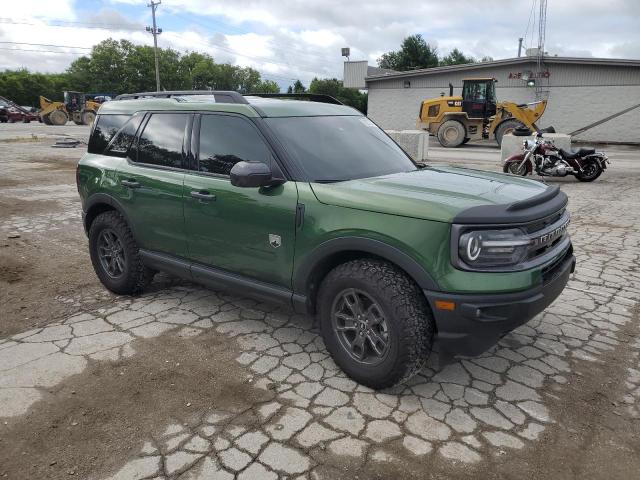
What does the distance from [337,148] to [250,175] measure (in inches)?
32.8

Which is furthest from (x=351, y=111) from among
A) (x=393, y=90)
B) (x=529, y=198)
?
(x=393, y=90)

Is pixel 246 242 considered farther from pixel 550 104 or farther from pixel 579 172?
pixel 550 104

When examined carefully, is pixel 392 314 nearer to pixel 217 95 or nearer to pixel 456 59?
pixel 217 95

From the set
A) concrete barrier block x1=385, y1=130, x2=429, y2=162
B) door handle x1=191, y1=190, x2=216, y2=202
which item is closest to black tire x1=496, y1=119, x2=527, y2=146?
concrete barrier block x1=385, y1=130, x2=429, y2=162

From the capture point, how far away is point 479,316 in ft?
8.73

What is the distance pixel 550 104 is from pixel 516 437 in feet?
93.1

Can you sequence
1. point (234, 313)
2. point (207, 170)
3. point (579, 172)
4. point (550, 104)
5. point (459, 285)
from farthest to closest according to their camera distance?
1. point (550, 104)
2. point (579, 172)
3. point (234, 313)
4. point (207, 170)
5. point (459, 285)

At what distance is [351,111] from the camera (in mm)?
4398

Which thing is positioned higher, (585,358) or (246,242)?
(246,242)

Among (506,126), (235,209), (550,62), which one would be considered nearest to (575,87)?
(550,62)

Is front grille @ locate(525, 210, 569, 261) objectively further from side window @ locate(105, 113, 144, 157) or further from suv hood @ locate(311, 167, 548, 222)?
side window @ locate(105, 113, 144, 157)

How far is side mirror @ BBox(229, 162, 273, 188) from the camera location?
Result: 10.6 ft

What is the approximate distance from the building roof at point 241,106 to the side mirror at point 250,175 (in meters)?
0.54

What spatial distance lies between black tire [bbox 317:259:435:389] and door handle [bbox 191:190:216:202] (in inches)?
44.8
